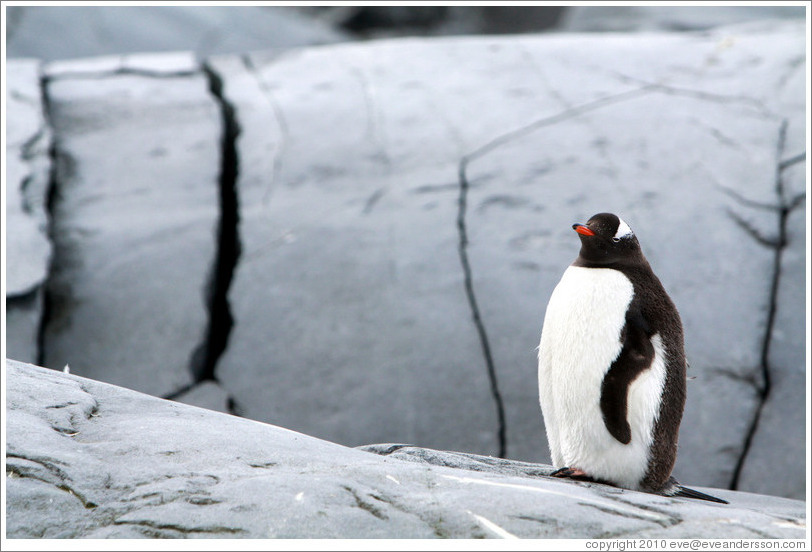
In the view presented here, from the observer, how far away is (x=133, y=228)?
3.37 metres

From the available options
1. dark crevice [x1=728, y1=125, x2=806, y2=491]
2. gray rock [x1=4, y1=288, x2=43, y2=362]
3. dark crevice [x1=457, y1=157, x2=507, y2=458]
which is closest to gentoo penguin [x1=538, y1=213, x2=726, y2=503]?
dark crevice [x1=457, y1=157, x2=507, y2=458]

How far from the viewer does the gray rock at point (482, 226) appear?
3111 mm

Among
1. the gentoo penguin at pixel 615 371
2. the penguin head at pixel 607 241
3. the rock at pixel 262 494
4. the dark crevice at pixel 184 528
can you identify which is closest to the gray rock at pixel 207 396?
the rock at pixel 262 494

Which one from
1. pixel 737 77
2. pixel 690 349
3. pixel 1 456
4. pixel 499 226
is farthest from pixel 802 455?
pixel 1 456

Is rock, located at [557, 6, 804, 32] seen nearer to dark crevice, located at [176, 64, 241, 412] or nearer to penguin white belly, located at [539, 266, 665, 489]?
dark crevice, located at [176, 64, 241, 412]

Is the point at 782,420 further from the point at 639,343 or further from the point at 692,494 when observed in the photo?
the point at 639,343

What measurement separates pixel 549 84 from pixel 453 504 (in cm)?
284

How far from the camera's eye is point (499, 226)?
3.31m

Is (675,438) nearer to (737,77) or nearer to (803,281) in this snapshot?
(803,281)

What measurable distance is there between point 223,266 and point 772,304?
87.8 inches

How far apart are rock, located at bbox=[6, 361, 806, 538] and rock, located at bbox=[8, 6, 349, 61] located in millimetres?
5089

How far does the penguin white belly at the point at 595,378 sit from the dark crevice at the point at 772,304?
1.55 meters

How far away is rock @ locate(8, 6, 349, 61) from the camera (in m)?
5.91

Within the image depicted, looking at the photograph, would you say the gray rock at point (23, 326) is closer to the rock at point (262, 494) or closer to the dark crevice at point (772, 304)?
the rock at point (262, 494)
